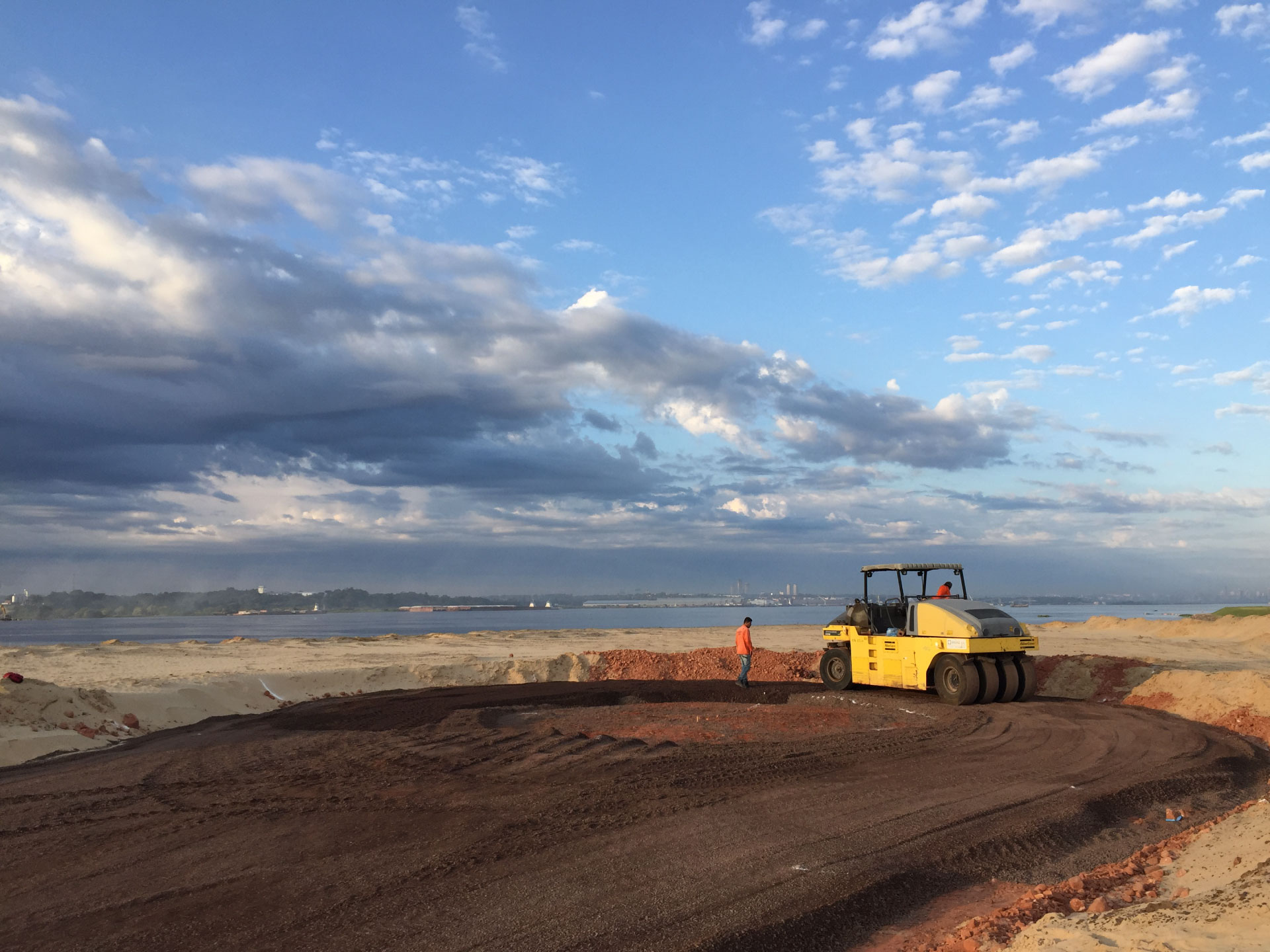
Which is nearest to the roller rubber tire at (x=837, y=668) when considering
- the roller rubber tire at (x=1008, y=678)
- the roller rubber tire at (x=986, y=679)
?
the roller rubber tire at (x=986, y=679)

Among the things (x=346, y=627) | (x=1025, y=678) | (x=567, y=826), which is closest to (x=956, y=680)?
(x=1025, y=678)

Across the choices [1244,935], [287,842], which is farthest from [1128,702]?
[287,842]

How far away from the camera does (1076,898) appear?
6203 mm

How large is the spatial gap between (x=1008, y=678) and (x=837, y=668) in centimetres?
408

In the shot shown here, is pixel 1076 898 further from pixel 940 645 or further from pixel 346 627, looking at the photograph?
pixel 346 627

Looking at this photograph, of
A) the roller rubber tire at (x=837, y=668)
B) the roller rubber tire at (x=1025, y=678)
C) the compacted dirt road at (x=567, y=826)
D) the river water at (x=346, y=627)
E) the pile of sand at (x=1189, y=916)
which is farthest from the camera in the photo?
the river water at (x=346, y=627)

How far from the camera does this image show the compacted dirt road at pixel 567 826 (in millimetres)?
5966

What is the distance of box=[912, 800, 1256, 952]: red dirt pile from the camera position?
18.1 ft

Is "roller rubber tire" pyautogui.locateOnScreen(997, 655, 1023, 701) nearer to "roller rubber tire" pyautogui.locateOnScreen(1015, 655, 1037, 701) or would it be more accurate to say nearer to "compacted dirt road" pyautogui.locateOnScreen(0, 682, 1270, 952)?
"roller rubber tire" pyautogui.locateOnScreen(1015, 655, 1037, 701)

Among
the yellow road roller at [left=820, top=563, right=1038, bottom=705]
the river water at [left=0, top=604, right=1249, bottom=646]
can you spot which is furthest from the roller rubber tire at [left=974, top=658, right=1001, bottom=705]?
the river water at [left=0, top=604, right=1249, bottom=646]

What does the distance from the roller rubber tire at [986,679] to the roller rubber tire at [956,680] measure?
13 centimetres

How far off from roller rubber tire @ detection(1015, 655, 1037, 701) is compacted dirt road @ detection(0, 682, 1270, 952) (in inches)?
107

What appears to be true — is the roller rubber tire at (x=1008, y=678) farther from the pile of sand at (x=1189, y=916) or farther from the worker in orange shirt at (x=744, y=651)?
the pile of sand at (x=1189, y=916)

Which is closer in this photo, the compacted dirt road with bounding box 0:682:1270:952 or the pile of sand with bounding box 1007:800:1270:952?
the pile of sand with bounding box 1007:800:1270:952
